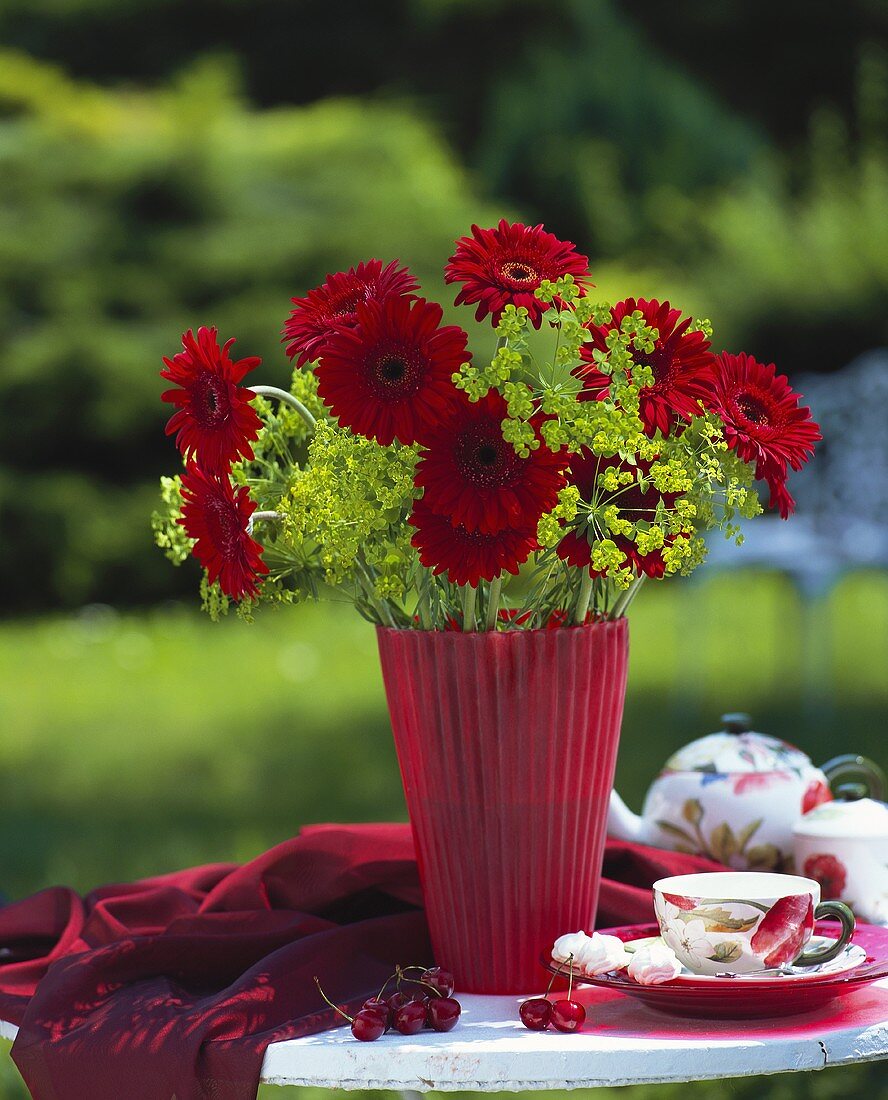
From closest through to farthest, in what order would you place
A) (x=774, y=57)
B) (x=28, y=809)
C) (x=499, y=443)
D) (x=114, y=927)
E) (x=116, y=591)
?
(x=499, y=443), (x=114, y=927), (x=28, y=809), (x=116, y=591), (x=774, y=57)

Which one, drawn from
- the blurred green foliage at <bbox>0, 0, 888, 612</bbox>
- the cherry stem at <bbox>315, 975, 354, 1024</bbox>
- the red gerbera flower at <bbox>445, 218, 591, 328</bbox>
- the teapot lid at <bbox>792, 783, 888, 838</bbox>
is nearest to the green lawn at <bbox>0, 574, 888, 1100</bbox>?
the blurred green foliage at <bbox>0, 0, 888, 612</bbox>

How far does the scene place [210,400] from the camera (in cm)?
111

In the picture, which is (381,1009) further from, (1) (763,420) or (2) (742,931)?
(1) (763,420)

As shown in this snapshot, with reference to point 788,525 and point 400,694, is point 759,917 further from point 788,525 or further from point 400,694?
point 788,525

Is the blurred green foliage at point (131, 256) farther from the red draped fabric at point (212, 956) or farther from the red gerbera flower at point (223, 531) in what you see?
the red gerbera flower at point (223, 531)

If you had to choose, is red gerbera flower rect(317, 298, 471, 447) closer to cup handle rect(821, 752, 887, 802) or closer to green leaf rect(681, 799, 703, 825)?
green leaf rect(681, 799, 703, 825)

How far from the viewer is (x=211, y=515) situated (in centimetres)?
113

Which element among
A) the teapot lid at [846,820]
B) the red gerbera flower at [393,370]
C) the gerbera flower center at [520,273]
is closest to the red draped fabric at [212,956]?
the teapot lid at [846,820]


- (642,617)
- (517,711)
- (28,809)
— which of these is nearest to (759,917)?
(517,711)

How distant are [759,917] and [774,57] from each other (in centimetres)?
1247

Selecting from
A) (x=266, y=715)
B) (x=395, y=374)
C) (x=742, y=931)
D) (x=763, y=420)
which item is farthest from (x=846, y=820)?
(x=266, y=715)

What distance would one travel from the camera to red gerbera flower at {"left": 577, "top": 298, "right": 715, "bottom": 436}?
108cm

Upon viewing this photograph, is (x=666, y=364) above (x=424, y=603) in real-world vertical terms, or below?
above

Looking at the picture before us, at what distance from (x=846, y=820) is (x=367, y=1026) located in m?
0.56
